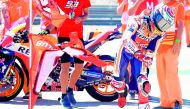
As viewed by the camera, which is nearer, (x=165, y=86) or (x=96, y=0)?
(x=165, y=86)

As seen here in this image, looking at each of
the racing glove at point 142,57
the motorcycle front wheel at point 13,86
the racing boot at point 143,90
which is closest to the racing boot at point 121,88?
the racing boot at point 143,90

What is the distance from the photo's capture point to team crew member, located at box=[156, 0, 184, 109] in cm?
743

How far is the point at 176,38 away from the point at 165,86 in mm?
782

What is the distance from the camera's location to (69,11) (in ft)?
24.8

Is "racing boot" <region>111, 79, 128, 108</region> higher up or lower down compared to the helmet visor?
lower down

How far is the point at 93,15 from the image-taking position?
2788cm

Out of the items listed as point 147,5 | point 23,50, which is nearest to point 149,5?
point 147,5

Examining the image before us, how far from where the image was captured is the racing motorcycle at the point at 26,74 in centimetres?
827

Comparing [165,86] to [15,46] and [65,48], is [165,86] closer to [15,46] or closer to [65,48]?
[65,48]

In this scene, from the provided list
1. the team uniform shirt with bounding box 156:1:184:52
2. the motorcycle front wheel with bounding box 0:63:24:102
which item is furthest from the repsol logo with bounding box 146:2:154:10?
the motorcycle front wheel with bounding box 0:63:24:102

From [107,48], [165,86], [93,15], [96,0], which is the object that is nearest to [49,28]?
[165,86]

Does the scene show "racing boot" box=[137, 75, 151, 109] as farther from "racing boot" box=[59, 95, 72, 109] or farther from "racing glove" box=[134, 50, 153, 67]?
"racing boot" box=[59, 95, 72, 109]

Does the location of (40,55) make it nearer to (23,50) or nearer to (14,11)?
(23,50)

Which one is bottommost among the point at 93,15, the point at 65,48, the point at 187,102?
the point at 187,102
